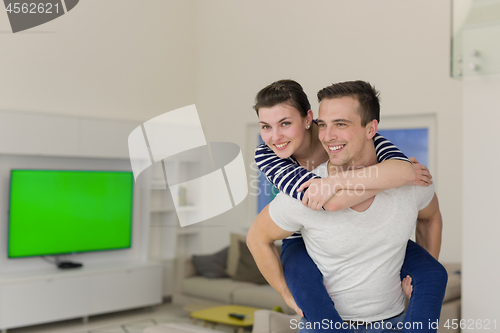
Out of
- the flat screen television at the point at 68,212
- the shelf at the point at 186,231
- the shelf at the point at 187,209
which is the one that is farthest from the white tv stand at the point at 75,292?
the shelf at the point at 187,209

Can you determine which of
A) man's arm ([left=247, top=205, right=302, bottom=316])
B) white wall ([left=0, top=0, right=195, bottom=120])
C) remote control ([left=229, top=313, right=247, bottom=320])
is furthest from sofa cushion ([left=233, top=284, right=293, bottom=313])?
man's arm ([left=247, top=205, right=302, bottom=316])

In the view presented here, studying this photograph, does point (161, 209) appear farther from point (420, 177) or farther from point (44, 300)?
point (420, 177)

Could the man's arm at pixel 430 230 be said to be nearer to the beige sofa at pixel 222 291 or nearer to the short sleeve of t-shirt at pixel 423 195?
the short sleeve of t-shirt at pixel 423 195

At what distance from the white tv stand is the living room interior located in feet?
0.04

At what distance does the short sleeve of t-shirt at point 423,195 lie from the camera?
143 centimetres

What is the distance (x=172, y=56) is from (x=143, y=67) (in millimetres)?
510

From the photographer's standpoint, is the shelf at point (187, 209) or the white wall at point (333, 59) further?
the shelf at point (187, 209)

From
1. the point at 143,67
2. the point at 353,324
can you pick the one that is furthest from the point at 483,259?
the point at 143,67

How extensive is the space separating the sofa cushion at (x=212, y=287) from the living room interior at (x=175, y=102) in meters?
0.02

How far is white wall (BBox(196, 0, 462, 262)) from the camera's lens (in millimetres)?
4496

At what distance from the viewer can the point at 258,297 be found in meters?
4.69

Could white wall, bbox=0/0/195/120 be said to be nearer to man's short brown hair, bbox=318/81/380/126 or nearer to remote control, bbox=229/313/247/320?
remote control, bbox=229/313/247/320

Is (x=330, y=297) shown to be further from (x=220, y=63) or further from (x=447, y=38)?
(x=220, y=63)

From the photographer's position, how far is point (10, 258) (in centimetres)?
476
